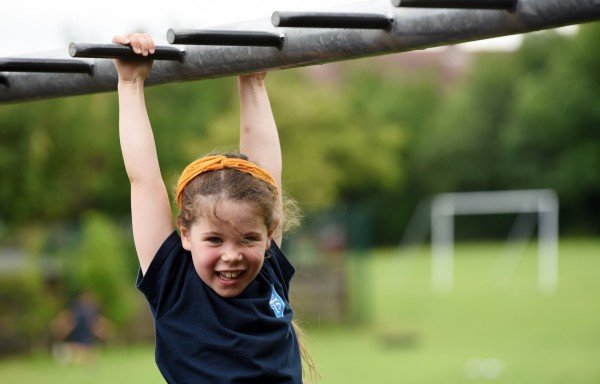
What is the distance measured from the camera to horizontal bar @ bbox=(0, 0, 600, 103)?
6.94 ft

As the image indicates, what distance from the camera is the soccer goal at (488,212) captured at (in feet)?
110

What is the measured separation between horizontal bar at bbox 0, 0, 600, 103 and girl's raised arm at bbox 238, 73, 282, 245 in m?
0.29

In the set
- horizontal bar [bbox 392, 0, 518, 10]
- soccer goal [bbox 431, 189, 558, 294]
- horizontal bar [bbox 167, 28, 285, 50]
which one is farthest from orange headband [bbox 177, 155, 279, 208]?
soccer goal [bbox 431, 189, 558, 294]

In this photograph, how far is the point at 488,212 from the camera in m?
41.5

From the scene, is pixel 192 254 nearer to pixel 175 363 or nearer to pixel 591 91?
pixel 175 363

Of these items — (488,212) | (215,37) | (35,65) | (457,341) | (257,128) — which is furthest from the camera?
(488,212)

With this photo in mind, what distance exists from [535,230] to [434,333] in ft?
67.3

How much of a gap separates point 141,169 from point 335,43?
62cm

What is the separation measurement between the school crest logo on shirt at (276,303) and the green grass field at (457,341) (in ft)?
25.1

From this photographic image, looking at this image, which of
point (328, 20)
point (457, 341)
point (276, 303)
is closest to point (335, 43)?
point (328, 20)

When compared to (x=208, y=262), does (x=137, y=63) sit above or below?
above

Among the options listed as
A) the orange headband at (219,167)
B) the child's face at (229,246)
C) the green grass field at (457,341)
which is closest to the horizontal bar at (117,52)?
the orange headband at (219,167)

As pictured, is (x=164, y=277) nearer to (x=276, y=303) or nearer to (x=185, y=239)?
(x=185, y=239)

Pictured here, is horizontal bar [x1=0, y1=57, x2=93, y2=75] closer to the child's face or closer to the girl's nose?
the child's face
